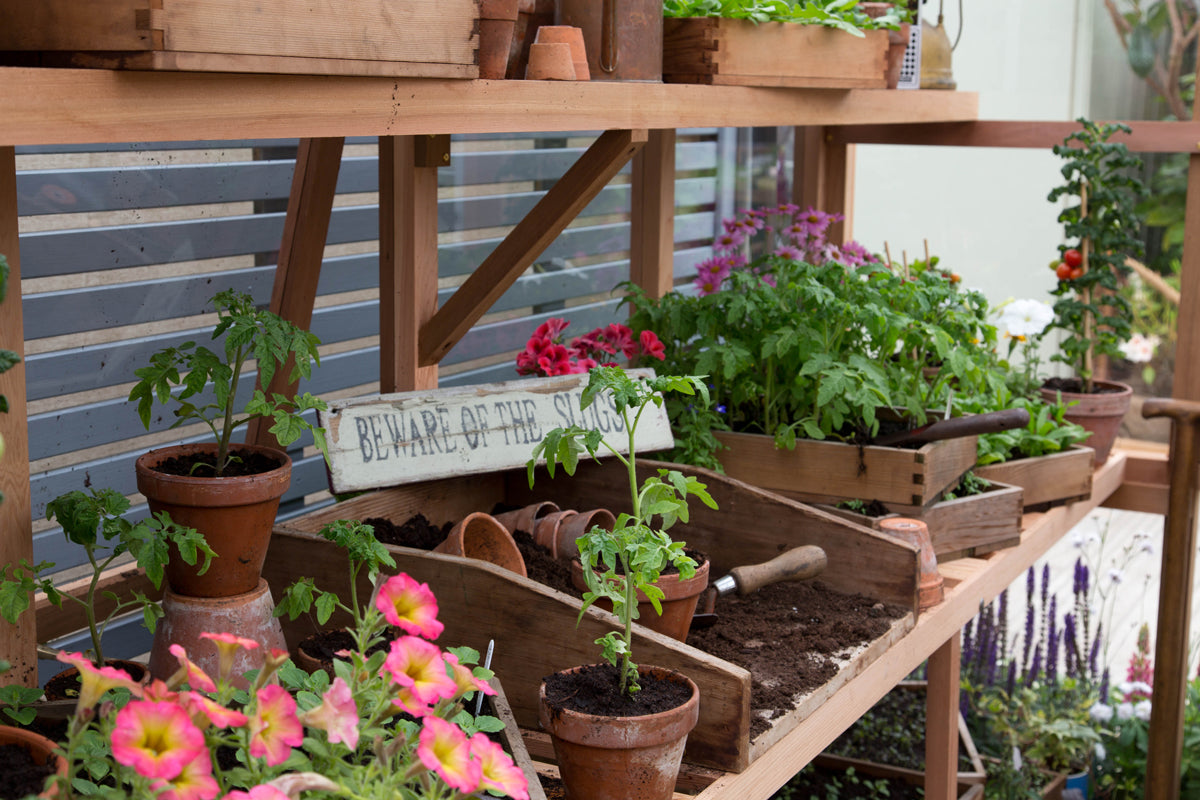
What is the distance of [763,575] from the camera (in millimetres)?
1802

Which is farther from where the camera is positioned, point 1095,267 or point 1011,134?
point 1011,134

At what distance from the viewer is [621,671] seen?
1.31 m

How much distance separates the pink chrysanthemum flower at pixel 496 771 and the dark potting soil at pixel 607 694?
0.32 meters

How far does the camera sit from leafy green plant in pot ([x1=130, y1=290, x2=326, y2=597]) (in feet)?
4.37

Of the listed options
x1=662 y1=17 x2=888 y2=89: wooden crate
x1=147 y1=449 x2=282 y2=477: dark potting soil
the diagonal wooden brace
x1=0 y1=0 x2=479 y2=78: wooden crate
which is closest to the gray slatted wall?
the diagonal wooden brace

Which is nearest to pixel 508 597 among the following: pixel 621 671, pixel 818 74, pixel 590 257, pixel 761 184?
pixel 621 671

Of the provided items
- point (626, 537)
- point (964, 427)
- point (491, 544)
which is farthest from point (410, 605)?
point (964, 427)

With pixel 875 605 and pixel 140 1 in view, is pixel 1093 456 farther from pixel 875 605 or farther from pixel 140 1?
pixel 140 1

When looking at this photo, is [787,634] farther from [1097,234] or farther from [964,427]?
[1097,234]

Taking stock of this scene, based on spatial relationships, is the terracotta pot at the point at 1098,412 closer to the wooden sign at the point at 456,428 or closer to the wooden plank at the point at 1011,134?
the wooden plank at the point at 1011,134

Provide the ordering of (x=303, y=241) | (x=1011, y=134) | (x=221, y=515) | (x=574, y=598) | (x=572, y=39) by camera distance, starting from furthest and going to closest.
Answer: (x=1011, y=134) < (x=303, y=241) < (x=572, y=39) < (x=574, y=598) < (x=221, y=515)

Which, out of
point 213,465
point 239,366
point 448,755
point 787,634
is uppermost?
point 239,366

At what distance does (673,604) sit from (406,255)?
2.73ft

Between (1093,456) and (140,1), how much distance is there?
7.80ft
